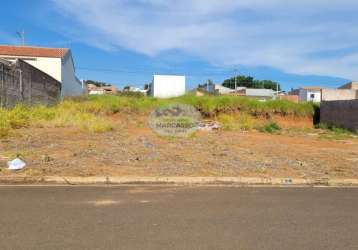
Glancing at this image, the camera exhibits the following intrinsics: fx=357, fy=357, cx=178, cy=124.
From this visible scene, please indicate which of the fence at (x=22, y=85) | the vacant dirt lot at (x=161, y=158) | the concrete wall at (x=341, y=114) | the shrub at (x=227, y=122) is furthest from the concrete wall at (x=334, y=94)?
the vacant dirt lot at (x=161, y=158)

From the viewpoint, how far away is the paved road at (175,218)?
411cm

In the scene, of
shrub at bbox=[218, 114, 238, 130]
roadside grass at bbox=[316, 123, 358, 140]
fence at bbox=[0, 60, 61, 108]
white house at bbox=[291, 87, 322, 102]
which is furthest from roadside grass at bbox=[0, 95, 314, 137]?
white house at bbox=[291, 87, 322, 102]

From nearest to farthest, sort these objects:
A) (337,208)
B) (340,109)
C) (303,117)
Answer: (337,208)
(340,109)
(303,117)

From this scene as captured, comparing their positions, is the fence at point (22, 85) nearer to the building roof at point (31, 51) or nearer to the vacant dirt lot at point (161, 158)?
the vacant dirt lot at point (161, 158)

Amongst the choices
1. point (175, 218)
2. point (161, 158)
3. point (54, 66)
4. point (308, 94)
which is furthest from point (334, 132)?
point (308, 94)

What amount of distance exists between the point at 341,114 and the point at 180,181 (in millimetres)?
20169

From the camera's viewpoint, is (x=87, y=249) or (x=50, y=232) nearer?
(x=87, y=249)

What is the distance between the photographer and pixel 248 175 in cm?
796

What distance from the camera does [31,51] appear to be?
37.4 meters

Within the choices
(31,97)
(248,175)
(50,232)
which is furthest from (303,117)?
(50,232)

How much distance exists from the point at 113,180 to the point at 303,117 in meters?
24.5

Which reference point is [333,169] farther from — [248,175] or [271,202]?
[271,202]

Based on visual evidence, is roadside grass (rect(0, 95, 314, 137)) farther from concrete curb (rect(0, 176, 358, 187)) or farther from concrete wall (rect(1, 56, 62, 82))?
concrete curb (rect(0, 176, 358, 187))

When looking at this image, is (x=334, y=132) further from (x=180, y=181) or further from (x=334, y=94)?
(x=180, y=181)
